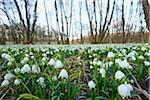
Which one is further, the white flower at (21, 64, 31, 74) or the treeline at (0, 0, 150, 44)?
the treeline at (0, 0, 150, 44)

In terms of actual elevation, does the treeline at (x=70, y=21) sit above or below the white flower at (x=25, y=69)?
above

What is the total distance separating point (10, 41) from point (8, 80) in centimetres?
1473

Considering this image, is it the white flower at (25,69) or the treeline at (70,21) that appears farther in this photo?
the treeline at (70,21)

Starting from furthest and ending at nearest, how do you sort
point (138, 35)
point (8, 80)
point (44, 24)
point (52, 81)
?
point (138, 35)
point (44, 24)
point (8, 80)
point (52, 81)

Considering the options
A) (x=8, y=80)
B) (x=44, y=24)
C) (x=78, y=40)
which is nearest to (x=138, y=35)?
(x=78, y=40)

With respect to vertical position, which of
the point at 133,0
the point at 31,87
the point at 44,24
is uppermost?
the point at 133,0

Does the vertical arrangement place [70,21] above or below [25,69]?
above

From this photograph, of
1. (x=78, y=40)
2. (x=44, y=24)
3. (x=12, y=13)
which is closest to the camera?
(x=12, y=13)

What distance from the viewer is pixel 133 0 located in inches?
604

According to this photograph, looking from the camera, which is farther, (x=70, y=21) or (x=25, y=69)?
(x=70, y=21)

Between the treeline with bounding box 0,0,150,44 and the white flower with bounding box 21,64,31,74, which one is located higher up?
the treeline with bounding box 0,0,150,44

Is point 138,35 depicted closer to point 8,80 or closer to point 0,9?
point 0,9

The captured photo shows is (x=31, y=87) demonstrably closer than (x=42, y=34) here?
Yes

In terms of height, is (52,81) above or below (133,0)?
below
